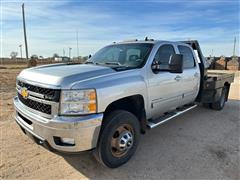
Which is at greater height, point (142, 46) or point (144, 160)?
point (142, 46)

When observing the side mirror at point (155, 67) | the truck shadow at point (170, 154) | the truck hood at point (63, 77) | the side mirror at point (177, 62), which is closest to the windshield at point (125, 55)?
the side mirror at point (155, 67)

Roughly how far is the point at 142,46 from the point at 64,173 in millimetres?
2649

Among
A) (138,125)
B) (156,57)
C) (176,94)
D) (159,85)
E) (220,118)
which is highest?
(156,57)

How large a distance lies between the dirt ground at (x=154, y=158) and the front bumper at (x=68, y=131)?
18cm

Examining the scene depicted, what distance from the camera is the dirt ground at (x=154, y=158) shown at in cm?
305

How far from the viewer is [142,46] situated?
411 cm

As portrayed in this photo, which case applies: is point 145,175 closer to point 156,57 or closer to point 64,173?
point 64,173

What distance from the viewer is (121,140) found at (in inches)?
126

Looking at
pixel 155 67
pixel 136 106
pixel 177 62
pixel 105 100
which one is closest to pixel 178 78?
pixel 155 67

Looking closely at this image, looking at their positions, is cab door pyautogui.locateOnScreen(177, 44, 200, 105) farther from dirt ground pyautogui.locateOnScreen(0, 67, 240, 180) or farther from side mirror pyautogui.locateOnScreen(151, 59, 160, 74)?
side mirror pyautogui.locateOnScreen(151, 59, 160, 74)

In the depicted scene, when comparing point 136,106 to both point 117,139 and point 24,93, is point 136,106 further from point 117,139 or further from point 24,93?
point 24,93

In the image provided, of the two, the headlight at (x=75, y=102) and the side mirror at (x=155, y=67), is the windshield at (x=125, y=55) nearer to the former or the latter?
the side mirror at (x=155, y=67)

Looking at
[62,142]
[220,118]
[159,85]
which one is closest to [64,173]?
[62,142]

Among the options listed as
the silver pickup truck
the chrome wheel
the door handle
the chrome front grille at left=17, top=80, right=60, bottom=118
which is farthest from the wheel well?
the door handle
